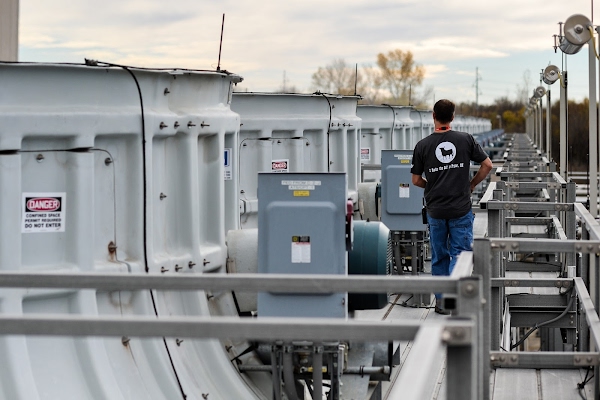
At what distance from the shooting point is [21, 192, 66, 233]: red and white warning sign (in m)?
6.19

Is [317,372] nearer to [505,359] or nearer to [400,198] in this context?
[505,359]

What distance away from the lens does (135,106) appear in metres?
6.70

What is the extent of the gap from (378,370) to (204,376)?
1.25 metres

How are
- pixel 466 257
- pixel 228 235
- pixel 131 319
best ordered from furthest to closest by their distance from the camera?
pixel 228 235, pixel 466 257, pixel 131 319

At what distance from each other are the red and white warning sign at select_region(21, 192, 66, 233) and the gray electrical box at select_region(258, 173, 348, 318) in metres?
1.42

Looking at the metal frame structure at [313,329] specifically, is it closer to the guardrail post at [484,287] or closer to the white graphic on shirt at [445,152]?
the guardrail post at [484,287]

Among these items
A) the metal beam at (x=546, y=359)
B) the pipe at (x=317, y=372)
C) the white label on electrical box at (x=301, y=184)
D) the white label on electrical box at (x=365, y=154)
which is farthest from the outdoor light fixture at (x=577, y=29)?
the white label on electrical box at (x=365, y=154)

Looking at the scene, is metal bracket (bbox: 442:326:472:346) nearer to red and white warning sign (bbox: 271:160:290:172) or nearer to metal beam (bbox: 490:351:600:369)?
metal beam (bbox: 490:351:600:369)

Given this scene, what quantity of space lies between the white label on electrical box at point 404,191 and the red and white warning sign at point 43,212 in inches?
245

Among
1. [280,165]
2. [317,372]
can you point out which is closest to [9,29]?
[280,165]

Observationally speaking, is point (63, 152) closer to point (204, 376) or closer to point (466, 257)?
point (204, 376)

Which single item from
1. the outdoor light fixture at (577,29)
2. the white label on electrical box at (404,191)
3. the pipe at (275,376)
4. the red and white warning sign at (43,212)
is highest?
the outdoor light fixture at (577,29)

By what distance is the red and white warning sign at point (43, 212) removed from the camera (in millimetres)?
6191

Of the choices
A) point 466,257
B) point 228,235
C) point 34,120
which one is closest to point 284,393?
point 228,235
